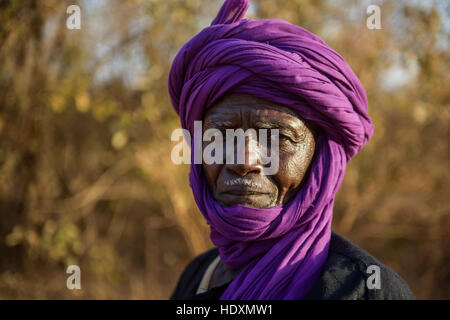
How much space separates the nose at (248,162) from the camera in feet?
4.70

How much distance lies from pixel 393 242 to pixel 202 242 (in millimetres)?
3069

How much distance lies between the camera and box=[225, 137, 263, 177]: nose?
1434 mm

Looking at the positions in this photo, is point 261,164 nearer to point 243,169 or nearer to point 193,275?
point 243,169

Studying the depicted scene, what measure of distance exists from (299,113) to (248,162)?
27 centimetres

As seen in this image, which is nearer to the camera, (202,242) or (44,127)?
(44,127)

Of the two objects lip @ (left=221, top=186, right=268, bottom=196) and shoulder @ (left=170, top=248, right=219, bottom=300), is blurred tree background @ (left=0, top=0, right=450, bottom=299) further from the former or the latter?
lip @ (left=221, top=186, right=268, bottom=196)

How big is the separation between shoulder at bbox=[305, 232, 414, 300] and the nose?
43 cm

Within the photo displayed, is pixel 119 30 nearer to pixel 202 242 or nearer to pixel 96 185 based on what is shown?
pixel 96 185

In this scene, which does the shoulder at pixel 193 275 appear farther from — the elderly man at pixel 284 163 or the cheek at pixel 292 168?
the cheek at pixel 292 168

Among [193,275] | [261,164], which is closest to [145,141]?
[193,275]

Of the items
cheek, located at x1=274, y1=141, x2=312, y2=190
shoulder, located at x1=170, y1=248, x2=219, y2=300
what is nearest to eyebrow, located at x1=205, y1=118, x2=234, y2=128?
cheek, located at x1=274, y1=141, x2=312, y2=190
